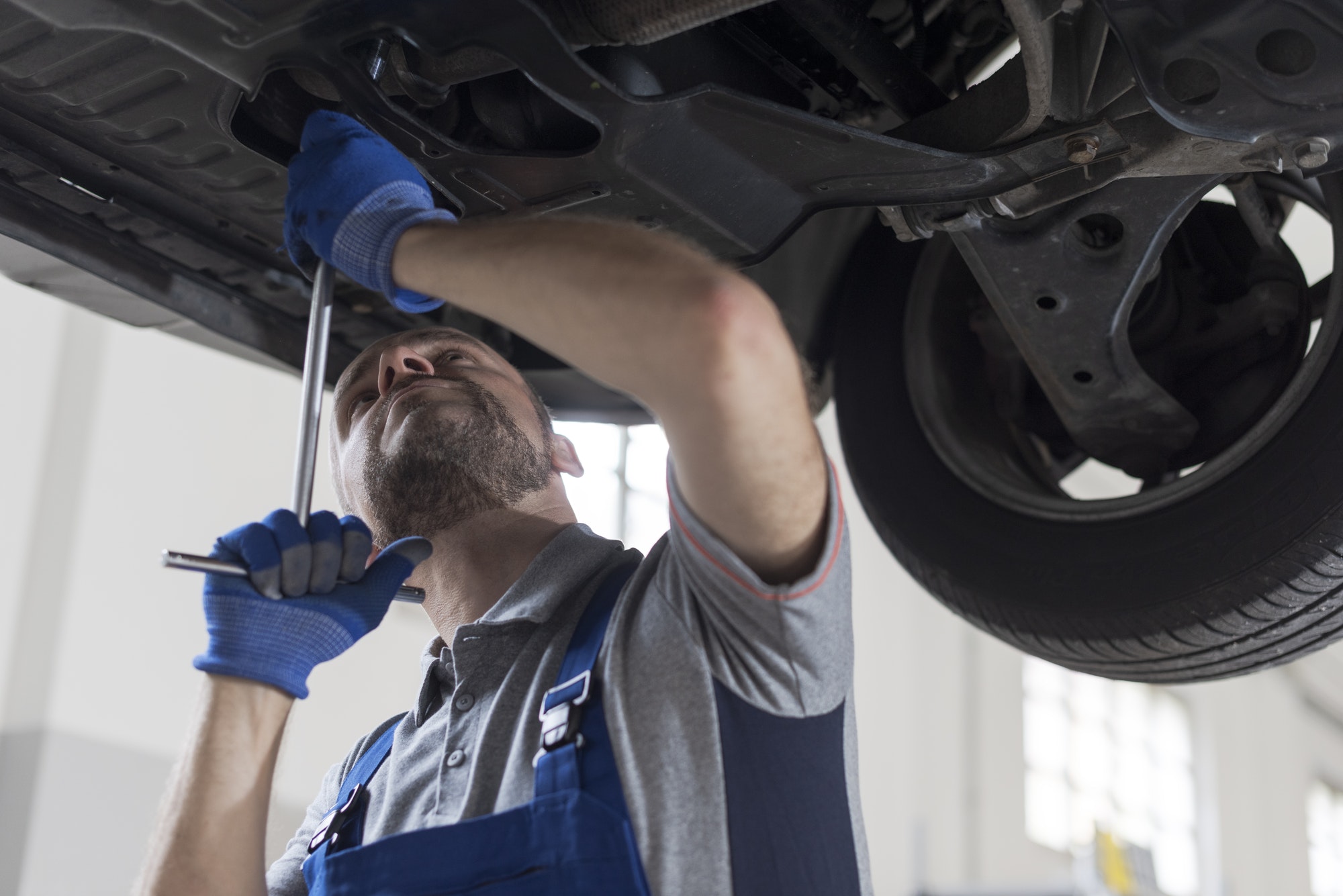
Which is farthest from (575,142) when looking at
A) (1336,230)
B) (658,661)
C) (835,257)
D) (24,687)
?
(24,687)

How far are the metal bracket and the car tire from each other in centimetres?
13

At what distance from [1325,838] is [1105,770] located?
231cm

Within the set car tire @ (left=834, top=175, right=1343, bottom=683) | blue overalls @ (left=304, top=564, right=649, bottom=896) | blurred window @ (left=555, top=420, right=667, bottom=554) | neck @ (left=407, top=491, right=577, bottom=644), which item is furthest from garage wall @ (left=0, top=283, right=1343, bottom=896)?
blue overalls @ (left=304, top=564, right=649, bottom=896)

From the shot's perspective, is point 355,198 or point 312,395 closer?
point 355,198

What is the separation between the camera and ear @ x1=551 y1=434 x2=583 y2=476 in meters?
1.59

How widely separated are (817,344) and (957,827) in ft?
16.1

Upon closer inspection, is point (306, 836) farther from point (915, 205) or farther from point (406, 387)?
Answer: point (915, 205)

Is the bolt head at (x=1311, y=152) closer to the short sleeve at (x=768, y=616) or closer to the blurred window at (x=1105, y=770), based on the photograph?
the short sleeve at (x=768, y=616)

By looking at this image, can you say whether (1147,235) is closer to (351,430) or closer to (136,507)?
(351,430)

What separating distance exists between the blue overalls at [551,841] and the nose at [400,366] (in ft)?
1.34

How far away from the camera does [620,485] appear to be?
510 cm

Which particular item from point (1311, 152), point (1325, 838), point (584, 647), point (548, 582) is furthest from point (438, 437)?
point (1325, 838)

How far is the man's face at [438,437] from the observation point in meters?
1.40

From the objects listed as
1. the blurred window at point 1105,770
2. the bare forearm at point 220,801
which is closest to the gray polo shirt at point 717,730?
the bare forearm at point 220,801
